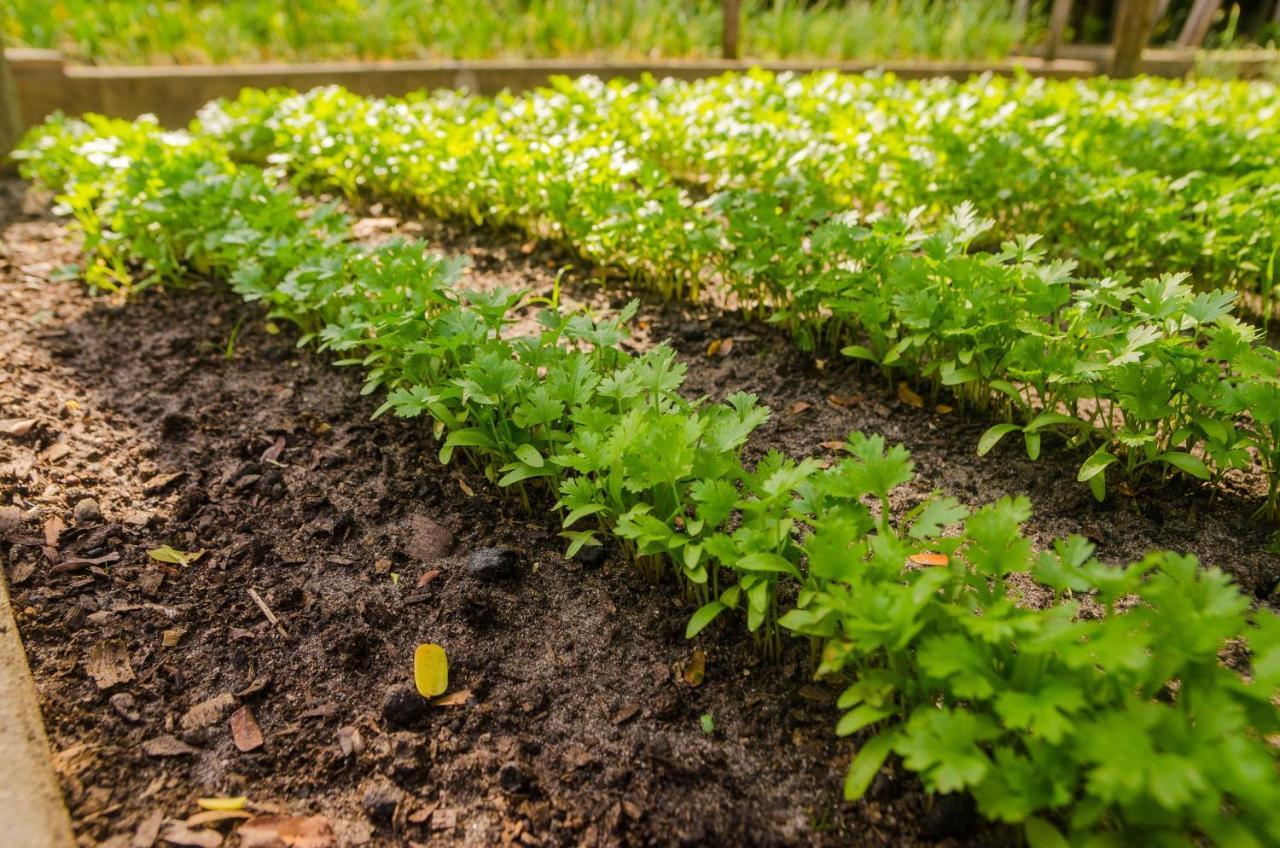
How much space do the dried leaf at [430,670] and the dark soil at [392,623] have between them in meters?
Result: 0.03

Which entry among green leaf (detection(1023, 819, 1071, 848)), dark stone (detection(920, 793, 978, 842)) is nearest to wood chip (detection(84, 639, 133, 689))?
dark stone (detection(920, 793, 978, 842))

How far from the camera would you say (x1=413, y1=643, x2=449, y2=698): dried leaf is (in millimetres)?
1793

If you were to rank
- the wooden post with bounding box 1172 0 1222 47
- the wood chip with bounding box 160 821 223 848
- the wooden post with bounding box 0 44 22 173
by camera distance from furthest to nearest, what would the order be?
the wooden post with bounding box 1172 0 1222 47
the wooden post with bounding box 0 44 22 173
the wood chip with bounding box 160 821 223 848

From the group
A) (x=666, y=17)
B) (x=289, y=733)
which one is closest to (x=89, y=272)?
(x=289, y=733)

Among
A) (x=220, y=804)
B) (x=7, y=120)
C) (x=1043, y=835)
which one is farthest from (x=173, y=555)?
(x=7, y=120)

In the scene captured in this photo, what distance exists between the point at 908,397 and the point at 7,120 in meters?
6.13

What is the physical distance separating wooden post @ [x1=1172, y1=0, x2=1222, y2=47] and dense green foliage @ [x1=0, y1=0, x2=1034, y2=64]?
A: 6.40 ft

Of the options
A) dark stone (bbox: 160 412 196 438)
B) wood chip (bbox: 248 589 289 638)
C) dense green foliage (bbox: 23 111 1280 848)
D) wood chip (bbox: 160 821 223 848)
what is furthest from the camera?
dark stone (bbox: 160 412 196 438)

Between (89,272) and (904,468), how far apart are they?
12.0ft

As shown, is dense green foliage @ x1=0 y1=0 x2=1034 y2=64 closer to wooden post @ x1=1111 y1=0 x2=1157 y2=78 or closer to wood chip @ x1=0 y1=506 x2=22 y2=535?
wooden post @ x1=1111 y1=0 x2=1157 y2=78

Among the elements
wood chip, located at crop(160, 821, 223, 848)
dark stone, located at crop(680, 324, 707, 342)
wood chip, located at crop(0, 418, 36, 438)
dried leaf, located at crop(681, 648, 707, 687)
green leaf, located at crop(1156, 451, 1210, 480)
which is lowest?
wood chip, located at crop(160, 821, 223, 848)

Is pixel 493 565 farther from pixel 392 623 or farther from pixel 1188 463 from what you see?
pixel 1188 463

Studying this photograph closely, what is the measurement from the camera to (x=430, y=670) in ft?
6.01

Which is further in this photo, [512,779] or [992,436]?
[992,436]
